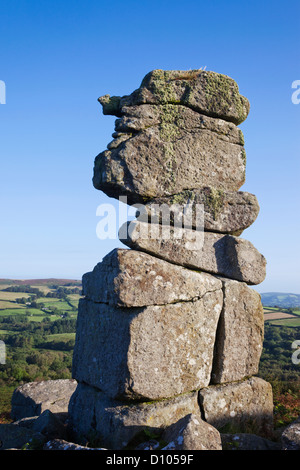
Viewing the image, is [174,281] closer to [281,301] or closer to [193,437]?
[193,437]

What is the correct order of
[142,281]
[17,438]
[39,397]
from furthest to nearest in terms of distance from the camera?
[39,397] < [142,281] < [17,438]

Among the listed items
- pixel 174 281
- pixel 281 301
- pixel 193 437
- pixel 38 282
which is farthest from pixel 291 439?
pixel 281 301

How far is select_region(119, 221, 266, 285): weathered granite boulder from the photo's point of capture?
21.5ft

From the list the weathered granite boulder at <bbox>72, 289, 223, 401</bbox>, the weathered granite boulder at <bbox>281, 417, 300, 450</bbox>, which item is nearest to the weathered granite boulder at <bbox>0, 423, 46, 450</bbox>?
the weathered granite boulder at <bbox>72, 289, 223, 401</bbox>

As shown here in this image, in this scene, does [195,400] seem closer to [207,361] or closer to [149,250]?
[207,361]

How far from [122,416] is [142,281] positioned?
2.06m

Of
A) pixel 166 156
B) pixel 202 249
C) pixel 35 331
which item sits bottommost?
pixel 35 331

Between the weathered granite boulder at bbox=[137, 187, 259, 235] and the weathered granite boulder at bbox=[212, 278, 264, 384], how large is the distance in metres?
1.16

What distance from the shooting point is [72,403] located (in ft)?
23.2

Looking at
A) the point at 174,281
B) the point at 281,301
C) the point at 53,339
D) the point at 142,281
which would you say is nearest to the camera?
the point at 142,281

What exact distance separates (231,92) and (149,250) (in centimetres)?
389

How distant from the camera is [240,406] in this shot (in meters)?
6.82
